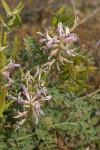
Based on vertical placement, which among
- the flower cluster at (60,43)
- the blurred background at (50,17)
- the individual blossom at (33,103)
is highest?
the blurred background at (50,17)

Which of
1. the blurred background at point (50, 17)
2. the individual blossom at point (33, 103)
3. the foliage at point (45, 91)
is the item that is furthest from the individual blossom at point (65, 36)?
the blurred background at point (50, 17)

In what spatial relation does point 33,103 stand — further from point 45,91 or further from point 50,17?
point 50,17

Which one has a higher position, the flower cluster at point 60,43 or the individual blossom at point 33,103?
the flower cluster at point 60,43

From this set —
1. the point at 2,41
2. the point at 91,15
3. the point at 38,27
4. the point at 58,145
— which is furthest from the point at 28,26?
the point at 2,41

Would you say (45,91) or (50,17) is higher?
(50,17)

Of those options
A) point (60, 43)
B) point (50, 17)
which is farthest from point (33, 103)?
point (50, 17)

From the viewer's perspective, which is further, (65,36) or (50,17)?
(50,17)

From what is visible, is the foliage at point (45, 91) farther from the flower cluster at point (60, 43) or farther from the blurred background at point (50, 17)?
the blurred background at point (50, 17)

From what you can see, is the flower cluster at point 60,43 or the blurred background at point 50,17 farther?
the blurred background at point 50,17

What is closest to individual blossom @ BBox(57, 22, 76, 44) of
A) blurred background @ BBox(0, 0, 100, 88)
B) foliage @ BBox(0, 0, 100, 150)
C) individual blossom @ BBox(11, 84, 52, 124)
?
foliage @ BBox(0, 0, 100, 150)
